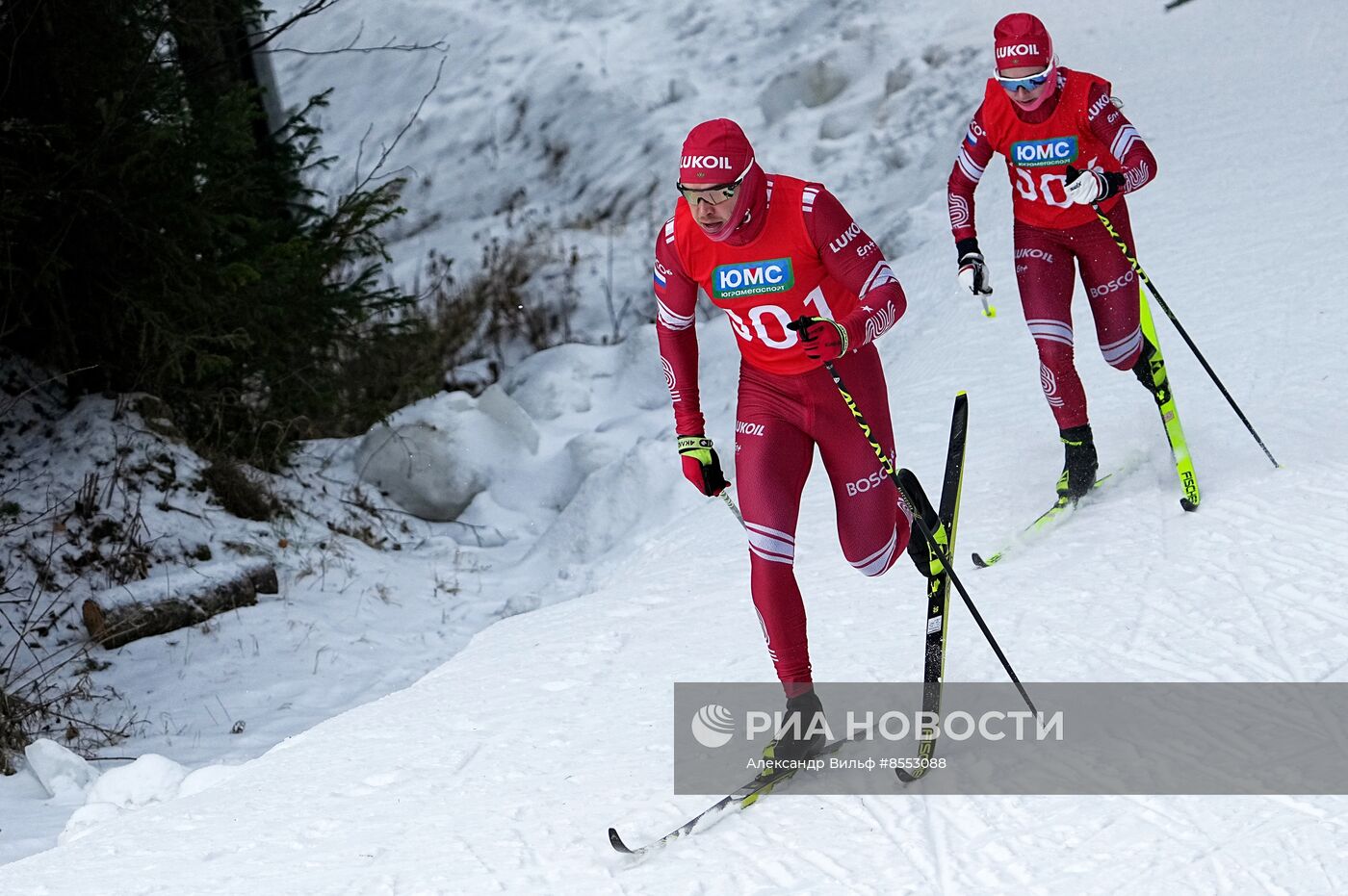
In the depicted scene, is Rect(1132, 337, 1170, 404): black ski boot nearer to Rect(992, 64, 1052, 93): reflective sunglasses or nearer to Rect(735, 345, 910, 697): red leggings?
Rect(992, 64, 1052, 93): reflective sunglasses

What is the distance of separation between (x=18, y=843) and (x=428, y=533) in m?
4.69

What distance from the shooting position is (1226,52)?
1323 cm

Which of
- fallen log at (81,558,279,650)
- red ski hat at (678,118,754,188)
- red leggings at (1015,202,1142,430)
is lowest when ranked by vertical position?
fallen log at (81,558,279,650)

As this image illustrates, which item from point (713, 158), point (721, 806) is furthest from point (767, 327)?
point (721, 806)

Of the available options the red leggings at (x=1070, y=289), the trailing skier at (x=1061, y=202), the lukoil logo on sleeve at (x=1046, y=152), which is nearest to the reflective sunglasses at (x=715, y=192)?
the trailing skier at (x=1061, y=202)

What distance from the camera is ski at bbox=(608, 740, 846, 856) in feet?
11.8

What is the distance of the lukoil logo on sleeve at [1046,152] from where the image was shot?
5.54 meters

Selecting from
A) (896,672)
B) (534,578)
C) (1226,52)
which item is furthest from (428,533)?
(1226,52)

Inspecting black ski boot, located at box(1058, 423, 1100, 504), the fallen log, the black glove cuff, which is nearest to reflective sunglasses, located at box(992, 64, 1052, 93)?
the black glove cuff

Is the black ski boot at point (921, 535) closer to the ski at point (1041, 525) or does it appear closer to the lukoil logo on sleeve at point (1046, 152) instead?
the ski at point (1041, 525)

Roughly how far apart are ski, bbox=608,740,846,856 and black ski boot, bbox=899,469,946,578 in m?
0.68

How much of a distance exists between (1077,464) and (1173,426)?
1.46 ft

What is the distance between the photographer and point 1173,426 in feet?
19.1

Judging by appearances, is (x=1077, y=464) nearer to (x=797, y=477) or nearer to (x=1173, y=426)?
(x=1173, y=426)
